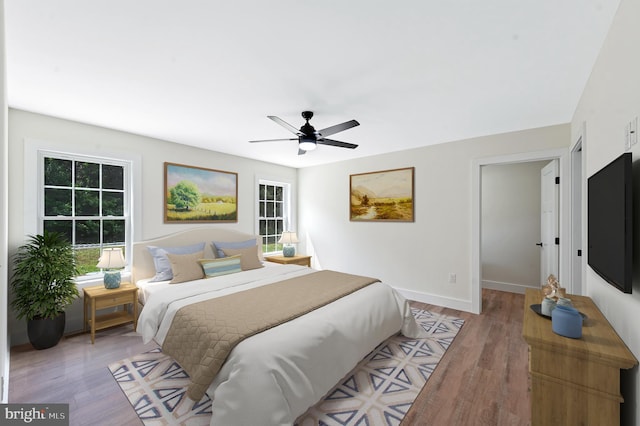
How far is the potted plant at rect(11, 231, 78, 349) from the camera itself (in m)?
2.54

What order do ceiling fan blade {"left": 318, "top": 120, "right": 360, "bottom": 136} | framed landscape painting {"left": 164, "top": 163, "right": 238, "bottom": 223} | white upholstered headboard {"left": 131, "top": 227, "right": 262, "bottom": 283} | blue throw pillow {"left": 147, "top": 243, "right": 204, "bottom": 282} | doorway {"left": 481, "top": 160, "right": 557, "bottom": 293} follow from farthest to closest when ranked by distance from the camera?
doorway {"left": 481, "top": 160, "right": 557, "bottom": 293} → framed landscape painting {"left": 164, "top": 163, "right": 238, "bottom": 223} → white upholstered headboard {"left": 131, "top": 227, "right": 262, "bottom": 283} → blue throw pillow {"left": 147, "top": 243, "right": 204, "bottom": 282} → ceiling fan blade {"left": 318, "top": 120, "right": 360, "bottom": 136}

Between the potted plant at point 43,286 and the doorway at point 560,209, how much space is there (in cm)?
466

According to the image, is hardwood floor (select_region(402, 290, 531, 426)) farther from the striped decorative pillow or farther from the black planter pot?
the black planter pot

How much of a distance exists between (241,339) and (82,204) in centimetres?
284

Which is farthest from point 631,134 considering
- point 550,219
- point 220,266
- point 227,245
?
point 227,245

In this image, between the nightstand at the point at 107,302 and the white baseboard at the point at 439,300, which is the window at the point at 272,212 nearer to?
the nightstand at the point at 107,302

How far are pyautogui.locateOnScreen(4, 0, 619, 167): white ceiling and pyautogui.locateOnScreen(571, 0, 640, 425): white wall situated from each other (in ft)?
0.46

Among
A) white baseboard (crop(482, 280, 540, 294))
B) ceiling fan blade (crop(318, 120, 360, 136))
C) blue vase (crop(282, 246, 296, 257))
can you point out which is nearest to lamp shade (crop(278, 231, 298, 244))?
blue vase (crop(282, 246, 296, 257))

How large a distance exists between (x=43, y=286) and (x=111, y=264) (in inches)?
21.2

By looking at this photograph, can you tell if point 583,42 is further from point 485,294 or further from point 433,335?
point 485,294

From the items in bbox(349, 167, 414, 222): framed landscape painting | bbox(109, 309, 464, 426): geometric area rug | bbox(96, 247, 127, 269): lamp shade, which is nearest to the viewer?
bbox(109, 309, 464, 426): geometric area rug

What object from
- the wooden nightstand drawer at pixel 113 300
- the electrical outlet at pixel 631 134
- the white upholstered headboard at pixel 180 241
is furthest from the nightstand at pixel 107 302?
the electrical outlet at pixel 631 134

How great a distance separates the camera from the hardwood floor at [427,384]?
6.03 ft

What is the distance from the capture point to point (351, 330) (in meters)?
2.22
